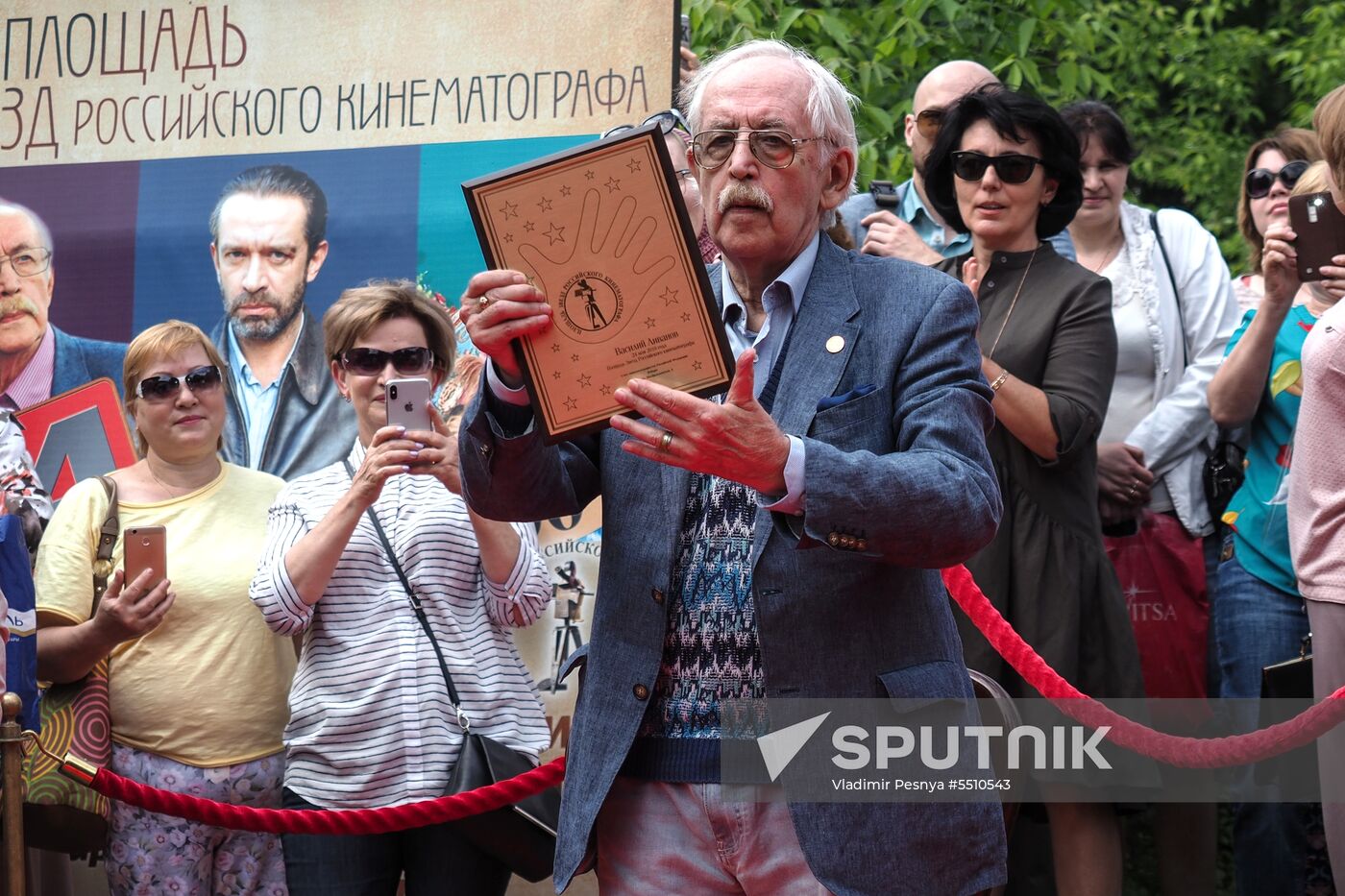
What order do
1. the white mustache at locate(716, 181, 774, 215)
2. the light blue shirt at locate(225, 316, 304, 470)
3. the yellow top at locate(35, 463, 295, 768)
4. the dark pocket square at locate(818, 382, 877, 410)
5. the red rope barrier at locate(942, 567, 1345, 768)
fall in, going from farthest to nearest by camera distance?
the light blue shirt at locate(225, 316, 304, 470)
the yellow top at locate(35, 463, 295, 768)
the red rope barrier at locate(942, 567, 1345, 768)
the white mustache at locate(716, 181, 774, 215)
the dark pocket square at locate(818, 382, 877, 410)

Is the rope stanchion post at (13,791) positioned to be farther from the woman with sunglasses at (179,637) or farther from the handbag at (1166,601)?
the handbag at (1166,601)

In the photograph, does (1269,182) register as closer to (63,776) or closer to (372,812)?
(372,812)

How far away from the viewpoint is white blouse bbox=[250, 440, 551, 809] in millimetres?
4297

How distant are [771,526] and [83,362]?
3.66 metres

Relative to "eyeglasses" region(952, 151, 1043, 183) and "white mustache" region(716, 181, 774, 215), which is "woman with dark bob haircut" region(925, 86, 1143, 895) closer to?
"eyeglasses" region(952, 151, 1043, 183)

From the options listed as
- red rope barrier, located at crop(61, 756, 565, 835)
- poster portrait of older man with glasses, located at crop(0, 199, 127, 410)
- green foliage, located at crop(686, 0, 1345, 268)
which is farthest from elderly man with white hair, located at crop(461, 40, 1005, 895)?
green foliage, located at crop(686, 0, 1345, 268)

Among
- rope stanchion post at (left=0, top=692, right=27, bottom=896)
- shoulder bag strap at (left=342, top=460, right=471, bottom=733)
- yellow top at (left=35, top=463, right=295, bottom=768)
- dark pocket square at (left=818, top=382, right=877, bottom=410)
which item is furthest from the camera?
yellow top at (left=35, top=463, right=295, bottom=768)

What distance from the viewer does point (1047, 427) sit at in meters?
4.50

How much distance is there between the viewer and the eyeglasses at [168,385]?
4902mm


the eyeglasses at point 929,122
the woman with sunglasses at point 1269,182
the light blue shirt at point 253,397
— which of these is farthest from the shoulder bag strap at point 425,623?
the woman with sunglasses at point 1269,182

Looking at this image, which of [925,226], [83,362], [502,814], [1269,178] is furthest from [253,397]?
[1269,178]

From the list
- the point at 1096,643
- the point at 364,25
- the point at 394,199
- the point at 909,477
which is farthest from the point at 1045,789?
the point at 364,25

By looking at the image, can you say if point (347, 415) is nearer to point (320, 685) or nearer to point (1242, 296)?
point (320, 685)

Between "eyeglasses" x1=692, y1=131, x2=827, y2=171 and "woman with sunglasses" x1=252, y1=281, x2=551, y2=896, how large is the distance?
1.71 meters
